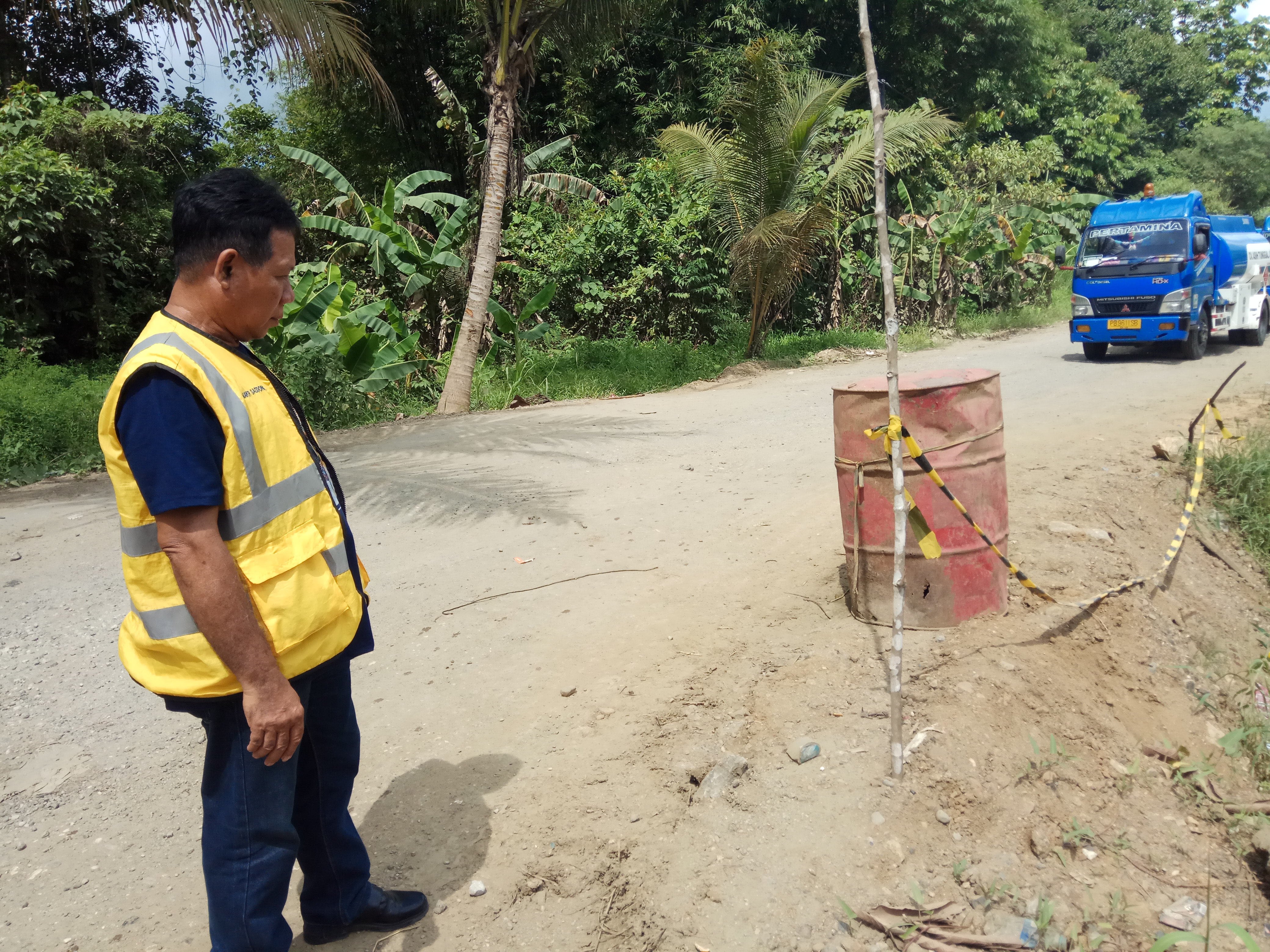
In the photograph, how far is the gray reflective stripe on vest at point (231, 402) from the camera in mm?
1760

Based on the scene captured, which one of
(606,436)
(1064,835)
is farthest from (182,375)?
(606,436)

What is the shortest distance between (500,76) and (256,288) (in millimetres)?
9029

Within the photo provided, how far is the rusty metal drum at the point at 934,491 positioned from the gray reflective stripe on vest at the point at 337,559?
2316mm

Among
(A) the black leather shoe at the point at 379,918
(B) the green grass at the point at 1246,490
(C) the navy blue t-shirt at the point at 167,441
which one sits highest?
(C) the navy blue t-shirt at the point at 167,441

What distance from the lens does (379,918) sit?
2449 mm

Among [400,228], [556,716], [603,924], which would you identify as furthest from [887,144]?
[603,924]

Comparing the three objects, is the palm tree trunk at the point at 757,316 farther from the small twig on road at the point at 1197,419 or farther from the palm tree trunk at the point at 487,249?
the small twig on road at the point at 1197,419

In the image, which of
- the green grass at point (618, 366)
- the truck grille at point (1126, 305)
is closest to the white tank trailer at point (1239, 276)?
the truck grille at point (1126, 305)

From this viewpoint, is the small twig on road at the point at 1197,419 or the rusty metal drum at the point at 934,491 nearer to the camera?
the rusty metal drum at the point at 934,491

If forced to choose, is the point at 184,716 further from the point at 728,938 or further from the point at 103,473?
the point at 103,473

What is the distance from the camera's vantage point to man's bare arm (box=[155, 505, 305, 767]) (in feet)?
5.65

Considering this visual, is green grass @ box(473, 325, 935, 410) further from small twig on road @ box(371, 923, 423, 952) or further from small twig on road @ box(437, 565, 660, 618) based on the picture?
small twig on road @ box(371, 923, 423, 952)

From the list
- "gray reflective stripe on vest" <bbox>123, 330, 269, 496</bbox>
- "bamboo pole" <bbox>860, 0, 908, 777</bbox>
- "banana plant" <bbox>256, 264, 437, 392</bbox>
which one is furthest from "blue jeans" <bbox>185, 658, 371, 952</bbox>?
"banana plant" <bbox>256, 264, 437, 392</bbox>

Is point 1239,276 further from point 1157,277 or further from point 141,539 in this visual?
point 141,539
